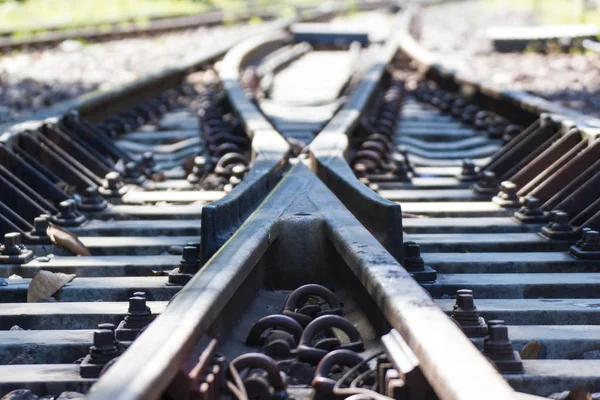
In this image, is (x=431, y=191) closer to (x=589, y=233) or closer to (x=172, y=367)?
(x=589, y=233)

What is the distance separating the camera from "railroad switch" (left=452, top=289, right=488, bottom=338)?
3.25m

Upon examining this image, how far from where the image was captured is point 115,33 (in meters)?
19.2

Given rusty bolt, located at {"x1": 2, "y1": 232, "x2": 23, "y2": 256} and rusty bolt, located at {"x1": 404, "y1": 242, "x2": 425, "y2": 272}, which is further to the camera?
rusty bolt, located at {"x1": 2, "y1": 232, "x2": 23, "y2": 256}

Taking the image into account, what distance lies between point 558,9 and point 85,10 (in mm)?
10775

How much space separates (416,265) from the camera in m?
4.08

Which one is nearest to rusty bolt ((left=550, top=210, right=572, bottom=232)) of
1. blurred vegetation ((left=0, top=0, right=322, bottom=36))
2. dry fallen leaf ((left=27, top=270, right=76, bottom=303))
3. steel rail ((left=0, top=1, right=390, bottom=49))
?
dry fallen leaf ((left=27, top=270, right=76, bottom=303))

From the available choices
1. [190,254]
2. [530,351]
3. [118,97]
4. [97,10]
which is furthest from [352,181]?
[97,10]

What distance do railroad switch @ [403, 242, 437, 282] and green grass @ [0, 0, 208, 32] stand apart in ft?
61.1

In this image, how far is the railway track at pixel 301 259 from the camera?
2.62 meters

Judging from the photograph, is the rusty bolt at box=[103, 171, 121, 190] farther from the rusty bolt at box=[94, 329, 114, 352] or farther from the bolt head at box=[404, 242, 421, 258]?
the rusty bolt at box=[94, 329, 114, 352]

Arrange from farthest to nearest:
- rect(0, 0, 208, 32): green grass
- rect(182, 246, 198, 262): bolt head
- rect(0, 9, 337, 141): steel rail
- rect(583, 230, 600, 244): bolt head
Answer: rect(0, 0, 208, 32): green grass → rect(0, 9, 337, 141): steel rail → rect(583, 230, 600, 244): bolt head → rect(182, 246, 198, 262): bolt head

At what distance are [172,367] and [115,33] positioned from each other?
1744 centimetres

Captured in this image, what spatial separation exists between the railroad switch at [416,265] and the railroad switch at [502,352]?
1.04 m

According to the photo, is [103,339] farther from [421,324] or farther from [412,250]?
[412,250]
